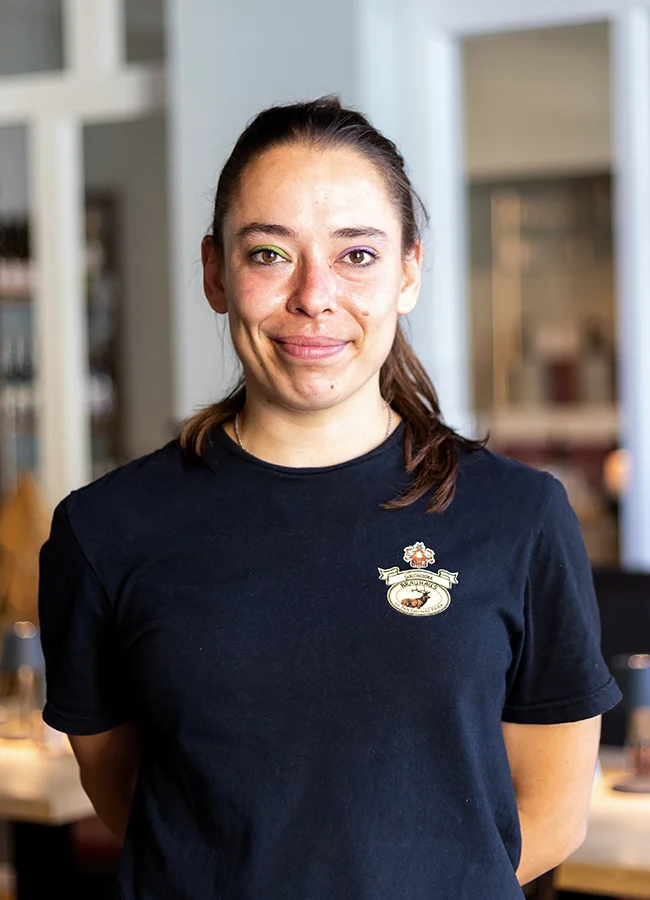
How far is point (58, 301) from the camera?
13.2 ft

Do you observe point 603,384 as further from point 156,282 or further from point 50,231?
point 50,231

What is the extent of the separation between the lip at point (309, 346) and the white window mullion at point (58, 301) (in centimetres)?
287

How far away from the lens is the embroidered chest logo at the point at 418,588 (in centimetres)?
123

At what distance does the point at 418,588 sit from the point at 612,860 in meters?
1.06

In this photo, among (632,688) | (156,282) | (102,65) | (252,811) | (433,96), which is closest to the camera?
(252,811)

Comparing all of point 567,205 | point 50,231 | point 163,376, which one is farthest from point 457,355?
point 567,205

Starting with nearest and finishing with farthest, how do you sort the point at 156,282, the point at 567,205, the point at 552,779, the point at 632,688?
the point at 552,779
the point at 632,688
the point at 156,282
the point at 567,205

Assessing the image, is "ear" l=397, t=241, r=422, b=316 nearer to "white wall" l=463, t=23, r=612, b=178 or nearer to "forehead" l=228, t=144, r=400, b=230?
"forehead" l=228, t=144, r=400, b=230

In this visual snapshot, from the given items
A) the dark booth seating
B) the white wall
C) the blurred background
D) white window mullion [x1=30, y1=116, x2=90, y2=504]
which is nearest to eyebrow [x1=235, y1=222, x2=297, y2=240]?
the blurred background

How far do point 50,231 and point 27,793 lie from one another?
6.47ft

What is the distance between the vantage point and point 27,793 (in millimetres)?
2492

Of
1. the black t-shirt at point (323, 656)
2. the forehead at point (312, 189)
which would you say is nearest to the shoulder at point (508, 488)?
the black t-shirt at point (323, 656)

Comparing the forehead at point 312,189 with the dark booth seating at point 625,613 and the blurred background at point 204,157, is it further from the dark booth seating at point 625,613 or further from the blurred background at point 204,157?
the dark booth seating at point 625,613

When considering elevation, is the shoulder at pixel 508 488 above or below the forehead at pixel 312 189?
below
